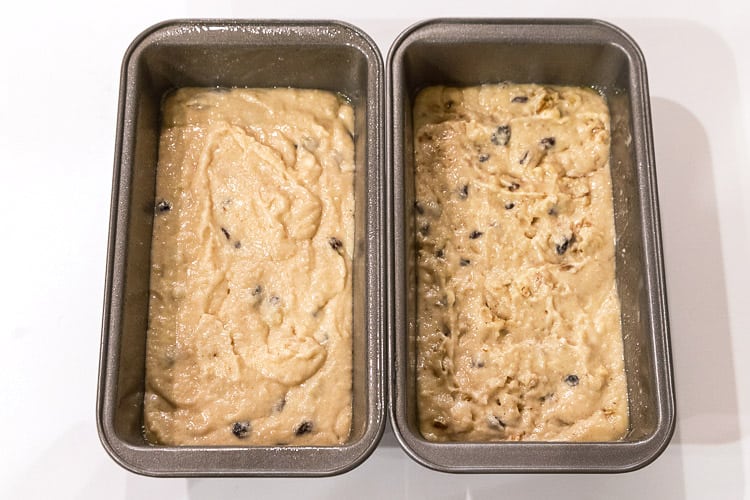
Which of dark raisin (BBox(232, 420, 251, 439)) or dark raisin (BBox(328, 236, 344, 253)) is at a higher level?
dark raisin (BBox(328, 236, 344, 253))

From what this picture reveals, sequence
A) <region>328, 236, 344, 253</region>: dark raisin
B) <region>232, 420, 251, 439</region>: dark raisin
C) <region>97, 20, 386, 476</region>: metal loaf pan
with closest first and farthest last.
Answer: <region>97, 20, 386, 476</region>: metal loaf pan → <region>232, 420, 251, 439</region>: dark raisin → <region>328, 236, 344, 253</region>: dark raisin

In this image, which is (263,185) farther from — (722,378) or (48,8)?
(722,378)

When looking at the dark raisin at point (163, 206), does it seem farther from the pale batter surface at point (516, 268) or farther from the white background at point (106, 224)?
the pale batter surface at point (516, 268)

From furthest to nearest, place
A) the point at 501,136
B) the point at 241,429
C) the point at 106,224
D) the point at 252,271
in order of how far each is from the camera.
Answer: the point at 106,224
the point at 501,136
the point at 252,271
the point at 241,429

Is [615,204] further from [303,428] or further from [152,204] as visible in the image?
[152,204]

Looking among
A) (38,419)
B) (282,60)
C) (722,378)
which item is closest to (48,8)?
(282,60)

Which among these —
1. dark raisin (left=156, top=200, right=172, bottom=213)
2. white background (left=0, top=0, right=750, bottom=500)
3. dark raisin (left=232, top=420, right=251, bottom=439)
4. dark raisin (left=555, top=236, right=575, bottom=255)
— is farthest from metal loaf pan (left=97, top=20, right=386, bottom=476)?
dark raisin (left=555, top=236, right=575, bottom=255)

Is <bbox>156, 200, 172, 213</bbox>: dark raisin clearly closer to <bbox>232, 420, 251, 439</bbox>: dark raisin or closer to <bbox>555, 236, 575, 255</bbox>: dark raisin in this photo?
<bbox>232, 420, 251, 439</bbox>: dark raisin

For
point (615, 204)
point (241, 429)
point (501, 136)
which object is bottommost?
point (241, 429)

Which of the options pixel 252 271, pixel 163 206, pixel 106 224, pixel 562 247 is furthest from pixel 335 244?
pixel 106 224
